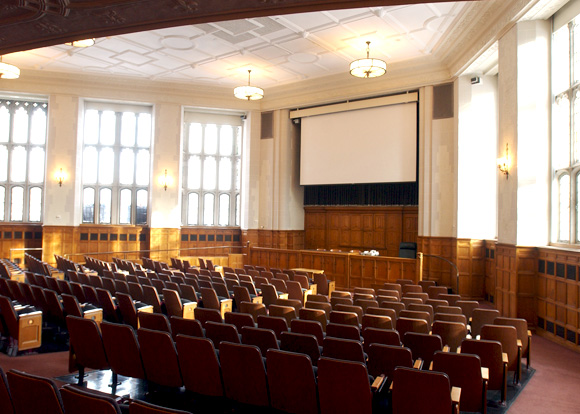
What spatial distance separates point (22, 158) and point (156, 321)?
54.1 ft

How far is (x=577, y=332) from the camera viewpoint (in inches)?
307

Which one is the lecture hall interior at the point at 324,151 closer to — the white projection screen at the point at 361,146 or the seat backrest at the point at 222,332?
the white projection screen at the point at 361,146

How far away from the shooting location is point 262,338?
4727 millimetres

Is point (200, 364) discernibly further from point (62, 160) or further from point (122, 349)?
point (62, 160)

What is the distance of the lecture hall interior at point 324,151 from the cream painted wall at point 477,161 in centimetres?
5

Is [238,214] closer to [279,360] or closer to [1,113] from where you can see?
[1,113]

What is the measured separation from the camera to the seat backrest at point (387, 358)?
421 centimetres

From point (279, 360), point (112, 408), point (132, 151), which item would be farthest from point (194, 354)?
point (132, 151)

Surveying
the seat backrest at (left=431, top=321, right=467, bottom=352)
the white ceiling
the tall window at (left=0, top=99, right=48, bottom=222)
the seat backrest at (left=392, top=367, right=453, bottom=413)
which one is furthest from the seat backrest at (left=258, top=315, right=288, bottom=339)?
the tall window at (left=0, top=99, right=48, bottom=222)

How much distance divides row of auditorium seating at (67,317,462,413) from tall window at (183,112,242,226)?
15.1 metres

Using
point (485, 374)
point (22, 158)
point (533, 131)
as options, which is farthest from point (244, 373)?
point (22, 158)

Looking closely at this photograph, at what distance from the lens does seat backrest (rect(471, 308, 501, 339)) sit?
6.58 metres

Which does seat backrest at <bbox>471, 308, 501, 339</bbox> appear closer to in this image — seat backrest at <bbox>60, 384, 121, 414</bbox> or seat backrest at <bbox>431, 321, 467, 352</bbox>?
seat backrest at <bbox>431, 321, 467, 352</bbox>

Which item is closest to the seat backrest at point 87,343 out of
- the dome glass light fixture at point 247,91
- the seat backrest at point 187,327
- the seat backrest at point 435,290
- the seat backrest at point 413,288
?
the seat backrest at point 187,327
